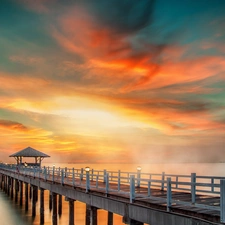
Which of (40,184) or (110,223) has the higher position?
(40,184)

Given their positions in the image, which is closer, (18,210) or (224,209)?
(224,209)

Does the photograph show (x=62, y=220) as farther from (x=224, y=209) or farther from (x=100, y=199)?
(x=224, y=209)

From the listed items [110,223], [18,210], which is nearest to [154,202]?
[110,223]

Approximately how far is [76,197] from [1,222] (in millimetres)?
19011

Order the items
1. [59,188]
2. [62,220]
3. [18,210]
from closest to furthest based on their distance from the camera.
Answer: [59,188], [62,220], [18,210]

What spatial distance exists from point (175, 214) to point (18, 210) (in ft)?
110

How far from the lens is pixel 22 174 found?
44.2 meters

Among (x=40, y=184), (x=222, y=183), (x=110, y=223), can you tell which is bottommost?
(x=110, y=223)

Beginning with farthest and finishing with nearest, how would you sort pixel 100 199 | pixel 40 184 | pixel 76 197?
pixel 40 184
pixel 76 197
pixel 100 199

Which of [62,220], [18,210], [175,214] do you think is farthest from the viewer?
[18,210]

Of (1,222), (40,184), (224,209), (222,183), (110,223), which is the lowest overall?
(1,222)

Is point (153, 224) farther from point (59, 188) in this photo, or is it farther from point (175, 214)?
point (59, 188)

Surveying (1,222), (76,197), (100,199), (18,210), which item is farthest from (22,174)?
(100,199)

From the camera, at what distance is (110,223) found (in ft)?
86.1
